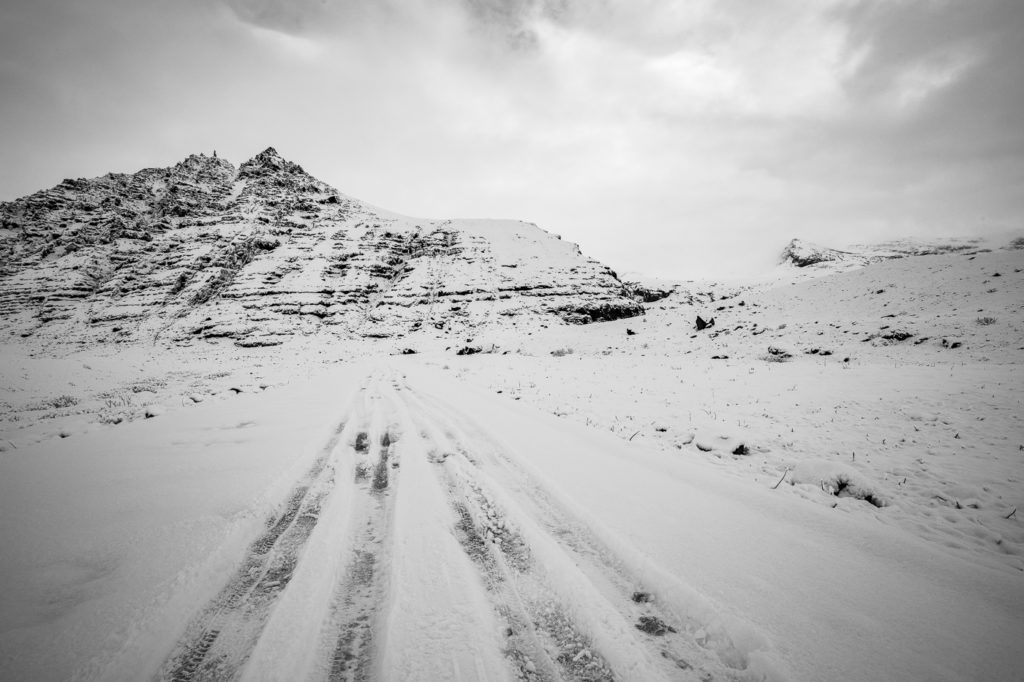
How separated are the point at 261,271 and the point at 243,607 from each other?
5331 cm

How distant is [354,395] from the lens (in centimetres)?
873

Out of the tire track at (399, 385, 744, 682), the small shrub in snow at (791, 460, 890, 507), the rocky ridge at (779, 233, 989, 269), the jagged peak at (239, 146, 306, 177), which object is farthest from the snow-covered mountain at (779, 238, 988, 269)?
the jagged peak at (239, 146, 306, 177)

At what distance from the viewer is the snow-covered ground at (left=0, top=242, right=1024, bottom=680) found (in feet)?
5.45

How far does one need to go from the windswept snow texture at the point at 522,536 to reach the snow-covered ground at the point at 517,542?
0.06 feet

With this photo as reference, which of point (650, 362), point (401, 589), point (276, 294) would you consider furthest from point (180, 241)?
point (401, 589)

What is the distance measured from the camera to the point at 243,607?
188cm

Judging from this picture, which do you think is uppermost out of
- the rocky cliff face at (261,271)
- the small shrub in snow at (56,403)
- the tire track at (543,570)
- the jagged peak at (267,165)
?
the jagged peak at (267,165)

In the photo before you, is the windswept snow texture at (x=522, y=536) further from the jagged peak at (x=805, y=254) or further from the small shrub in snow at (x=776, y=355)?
the jagged peak at (x=805, y=254)

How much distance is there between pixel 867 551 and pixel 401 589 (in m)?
3.40

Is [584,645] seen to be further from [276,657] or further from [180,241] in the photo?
[180,241]

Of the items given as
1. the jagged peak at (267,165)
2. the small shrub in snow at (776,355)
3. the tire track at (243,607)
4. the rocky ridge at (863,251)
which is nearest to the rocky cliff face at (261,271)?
the jagged peak at (267,165)

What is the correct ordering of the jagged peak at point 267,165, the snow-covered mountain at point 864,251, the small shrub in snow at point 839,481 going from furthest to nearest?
the snow-covered mountain at point 864,251 → the jagged peak at point 267,165 → the small shrub in snow at point 839,481

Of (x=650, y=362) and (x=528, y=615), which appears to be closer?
(x=528, y=615)

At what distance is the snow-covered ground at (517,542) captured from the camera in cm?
166
